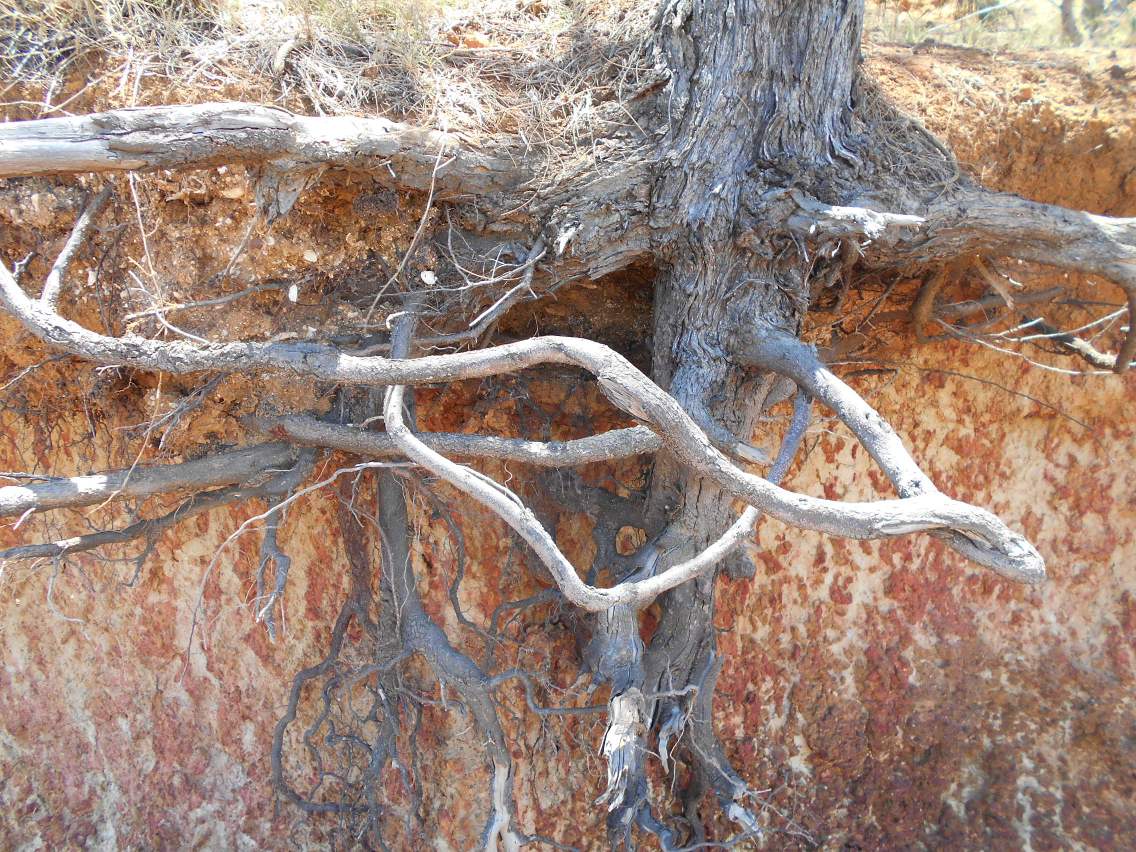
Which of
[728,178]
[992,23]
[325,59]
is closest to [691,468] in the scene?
[728,178]

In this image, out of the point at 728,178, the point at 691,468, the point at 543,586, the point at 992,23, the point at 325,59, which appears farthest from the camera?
the point at 992,23

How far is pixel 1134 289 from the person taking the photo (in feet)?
9.21

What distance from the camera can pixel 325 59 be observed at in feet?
9.14

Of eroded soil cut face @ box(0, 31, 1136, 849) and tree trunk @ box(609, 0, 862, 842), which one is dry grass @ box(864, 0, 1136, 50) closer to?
eroded soil cut face @ box(0, 31, 1136, 849)

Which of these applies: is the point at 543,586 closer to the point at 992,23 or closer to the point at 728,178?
the point at 728,178

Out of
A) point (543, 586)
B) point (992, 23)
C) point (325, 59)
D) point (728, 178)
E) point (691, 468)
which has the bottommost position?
point (543, 586)

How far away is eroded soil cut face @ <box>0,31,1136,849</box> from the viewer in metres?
2.89

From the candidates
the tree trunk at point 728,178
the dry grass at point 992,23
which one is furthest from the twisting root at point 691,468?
the dry grass at point 992,23

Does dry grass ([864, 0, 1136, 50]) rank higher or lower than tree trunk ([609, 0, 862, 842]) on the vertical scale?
higher

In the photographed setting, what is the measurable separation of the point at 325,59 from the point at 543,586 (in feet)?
6.77

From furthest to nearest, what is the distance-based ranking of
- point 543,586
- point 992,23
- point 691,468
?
point 992,23, point 543,586, point 691,468

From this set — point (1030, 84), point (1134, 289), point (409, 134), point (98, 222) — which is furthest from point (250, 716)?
point (1030, 84)

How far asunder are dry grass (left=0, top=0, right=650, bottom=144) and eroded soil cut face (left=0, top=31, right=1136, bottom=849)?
1.00 ft

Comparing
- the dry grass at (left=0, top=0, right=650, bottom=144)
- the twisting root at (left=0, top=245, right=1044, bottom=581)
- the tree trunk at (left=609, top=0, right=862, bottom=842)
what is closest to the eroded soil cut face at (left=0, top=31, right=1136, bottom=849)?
the dry grass at (left=0, top=0, right=650, bottom=144)
